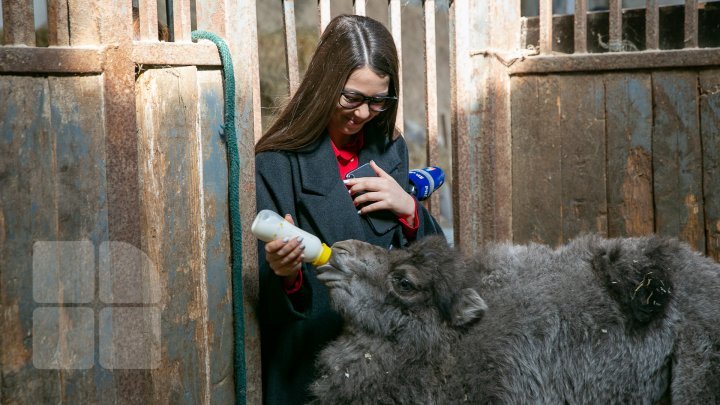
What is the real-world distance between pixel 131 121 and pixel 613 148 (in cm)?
271

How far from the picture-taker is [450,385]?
3.01 m

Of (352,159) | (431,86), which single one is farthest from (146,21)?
(431,86)

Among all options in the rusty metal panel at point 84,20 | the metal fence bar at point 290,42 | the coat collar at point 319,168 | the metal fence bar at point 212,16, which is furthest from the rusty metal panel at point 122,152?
the metal fence bar at point 290,42

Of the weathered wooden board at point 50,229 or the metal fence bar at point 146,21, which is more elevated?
the metal fence bar at point 146,21

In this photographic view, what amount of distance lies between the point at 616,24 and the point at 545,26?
1.26 feet

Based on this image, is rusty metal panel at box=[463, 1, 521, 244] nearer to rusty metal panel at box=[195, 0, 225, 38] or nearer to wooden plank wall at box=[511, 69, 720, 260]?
wooden plank wall at box=[511, 69, 720, 260]

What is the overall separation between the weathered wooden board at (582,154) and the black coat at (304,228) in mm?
1655

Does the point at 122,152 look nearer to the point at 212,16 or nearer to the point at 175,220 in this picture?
the point at 175,220

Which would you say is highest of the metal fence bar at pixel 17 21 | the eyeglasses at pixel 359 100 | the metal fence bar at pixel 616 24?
the metal fence bar at pixel 616 24

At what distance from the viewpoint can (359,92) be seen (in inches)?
130

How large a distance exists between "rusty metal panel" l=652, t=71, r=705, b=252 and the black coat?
73.1 inches

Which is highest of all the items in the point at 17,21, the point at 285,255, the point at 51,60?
the point at 17,21

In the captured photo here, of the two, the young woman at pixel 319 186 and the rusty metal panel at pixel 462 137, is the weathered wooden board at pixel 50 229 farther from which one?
the rusty metal panel at pixel 462 137

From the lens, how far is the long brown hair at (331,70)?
3.31 metres
